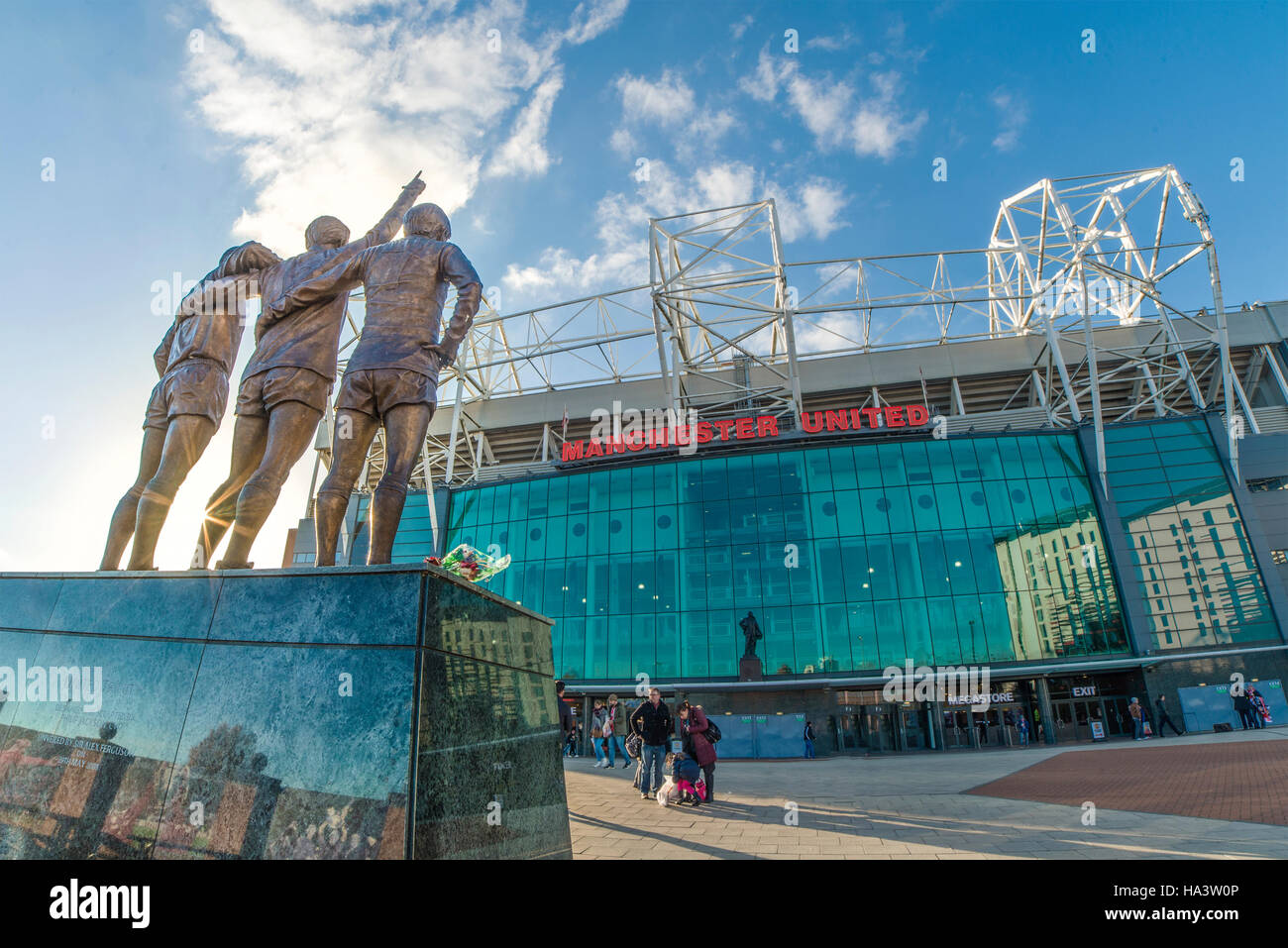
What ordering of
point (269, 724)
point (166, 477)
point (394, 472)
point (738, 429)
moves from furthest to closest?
point (738, 429), point (166, 477), point (394, 472), point (269, 724)

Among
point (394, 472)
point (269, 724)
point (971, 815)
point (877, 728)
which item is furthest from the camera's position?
point (877, 728)

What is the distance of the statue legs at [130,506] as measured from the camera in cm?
570

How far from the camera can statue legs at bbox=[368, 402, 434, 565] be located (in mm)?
4758

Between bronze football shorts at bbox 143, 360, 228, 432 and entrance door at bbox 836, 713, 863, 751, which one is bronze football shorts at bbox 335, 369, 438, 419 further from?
entrance door at bbox 836, 713, 863, 751

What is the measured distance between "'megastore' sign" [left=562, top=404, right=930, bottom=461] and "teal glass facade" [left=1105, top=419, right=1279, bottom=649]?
29.4ft

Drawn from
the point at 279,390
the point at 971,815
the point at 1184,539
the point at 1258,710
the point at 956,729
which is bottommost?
the point at 956,729

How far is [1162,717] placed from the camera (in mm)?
23781

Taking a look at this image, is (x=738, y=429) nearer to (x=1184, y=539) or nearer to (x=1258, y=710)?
(x=1184, y=539)

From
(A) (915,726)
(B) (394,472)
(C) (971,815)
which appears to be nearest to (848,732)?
(A) (915,726)

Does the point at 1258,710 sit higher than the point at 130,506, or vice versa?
the point at 130,506

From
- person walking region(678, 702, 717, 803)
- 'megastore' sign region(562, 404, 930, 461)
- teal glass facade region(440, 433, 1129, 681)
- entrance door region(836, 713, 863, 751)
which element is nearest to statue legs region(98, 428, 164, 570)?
person walking region(678, 702, 717, 803)

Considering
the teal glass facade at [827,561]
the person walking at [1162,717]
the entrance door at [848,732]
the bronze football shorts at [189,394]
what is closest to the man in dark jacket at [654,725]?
the bronze football shorts at [189,394]

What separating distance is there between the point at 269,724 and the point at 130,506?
361cm
